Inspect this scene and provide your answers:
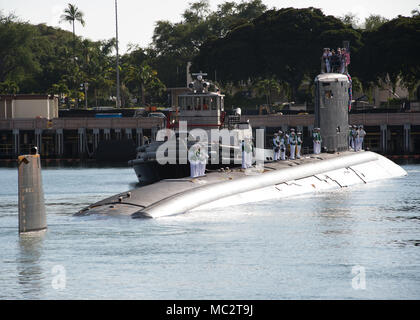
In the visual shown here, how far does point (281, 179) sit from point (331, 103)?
33.2 ft

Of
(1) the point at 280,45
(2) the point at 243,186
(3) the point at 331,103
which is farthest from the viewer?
(1) the point at 280,45

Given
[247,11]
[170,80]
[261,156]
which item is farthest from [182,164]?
[247,11]

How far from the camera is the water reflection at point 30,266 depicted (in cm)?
1780

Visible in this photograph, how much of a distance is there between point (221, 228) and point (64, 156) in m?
68.8

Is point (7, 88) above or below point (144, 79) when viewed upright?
below

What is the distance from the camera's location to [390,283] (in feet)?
59.3

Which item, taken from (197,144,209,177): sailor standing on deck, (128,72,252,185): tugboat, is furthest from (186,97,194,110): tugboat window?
(197,144,209,177): sailor standing on deck

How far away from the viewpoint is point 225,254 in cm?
2164

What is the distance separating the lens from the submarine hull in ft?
89.0

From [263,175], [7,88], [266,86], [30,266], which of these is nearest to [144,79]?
[266,86]

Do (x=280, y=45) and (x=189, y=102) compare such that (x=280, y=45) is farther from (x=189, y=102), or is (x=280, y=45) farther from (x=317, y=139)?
(x=317, y=139)

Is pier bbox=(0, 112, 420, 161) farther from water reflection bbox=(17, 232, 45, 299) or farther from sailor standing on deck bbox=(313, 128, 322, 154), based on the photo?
water reflection bbox=(17, 232, 45, 299)

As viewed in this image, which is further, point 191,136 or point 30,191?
point 191,136
